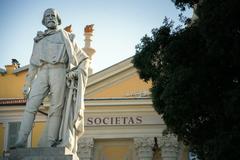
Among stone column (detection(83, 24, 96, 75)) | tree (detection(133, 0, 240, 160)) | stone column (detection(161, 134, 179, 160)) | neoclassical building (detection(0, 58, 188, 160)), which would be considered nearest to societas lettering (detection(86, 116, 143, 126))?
neoclassical building (detection(0, 58, 188, 160))

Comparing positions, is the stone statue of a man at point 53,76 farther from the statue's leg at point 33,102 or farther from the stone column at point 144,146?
the stone column at point 144,146

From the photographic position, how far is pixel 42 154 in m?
8.72

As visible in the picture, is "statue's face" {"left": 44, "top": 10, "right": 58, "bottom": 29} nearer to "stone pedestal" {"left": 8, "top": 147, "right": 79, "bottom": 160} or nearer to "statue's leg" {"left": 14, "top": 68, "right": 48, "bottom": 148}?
"statue's leg" {"left": 14, "top": 68, "right": 48, "bottom": 148}

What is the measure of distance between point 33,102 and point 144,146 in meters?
18.5

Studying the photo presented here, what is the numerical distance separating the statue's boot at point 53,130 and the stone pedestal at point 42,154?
1.61 feet

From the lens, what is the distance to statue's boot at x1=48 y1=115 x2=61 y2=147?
9.29 m

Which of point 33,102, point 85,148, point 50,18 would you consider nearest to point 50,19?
point 50,18

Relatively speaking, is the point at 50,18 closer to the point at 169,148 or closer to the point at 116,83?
the point at 169,148

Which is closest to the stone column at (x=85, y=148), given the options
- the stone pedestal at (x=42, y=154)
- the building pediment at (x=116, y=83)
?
the building pediment at (x=116, y=83)

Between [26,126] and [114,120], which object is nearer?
[26,126]

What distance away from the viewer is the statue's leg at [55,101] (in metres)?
9.35

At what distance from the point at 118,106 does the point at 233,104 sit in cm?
1407

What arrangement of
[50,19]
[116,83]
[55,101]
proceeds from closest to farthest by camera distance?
[55,101] < [50,19] < [116,83]

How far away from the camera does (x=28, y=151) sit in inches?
345
